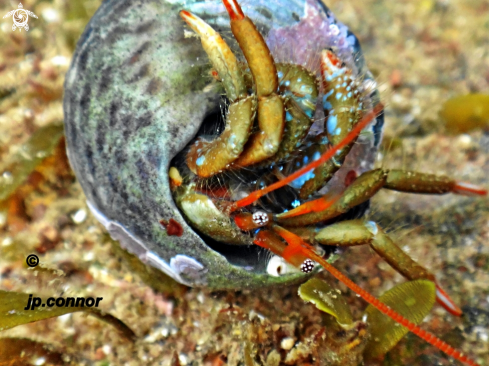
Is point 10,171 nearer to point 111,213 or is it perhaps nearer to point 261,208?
point 111,213

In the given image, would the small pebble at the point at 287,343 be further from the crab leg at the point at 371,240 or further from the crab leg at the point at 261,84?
the crab leg at the point at 261,84

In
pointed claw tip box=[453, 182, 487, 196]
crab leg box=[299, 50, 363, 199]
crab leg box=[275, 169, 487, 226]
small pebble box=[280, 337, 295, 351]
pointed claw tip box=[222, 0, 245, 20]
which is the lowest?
small pebble box=[280, 337, 295, 351]

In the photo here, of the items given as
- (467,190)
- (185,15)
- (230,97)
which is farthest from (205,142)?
(467,190)

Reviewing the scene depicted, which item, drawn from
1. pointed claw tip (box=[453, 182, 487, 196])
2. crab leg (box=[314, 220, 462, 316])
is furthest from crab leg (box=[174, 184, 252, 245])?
pointed claw tip (box=[453, 182, 487, 196])

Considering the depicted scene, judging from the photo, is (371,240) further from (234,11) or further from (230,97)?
(234,11)

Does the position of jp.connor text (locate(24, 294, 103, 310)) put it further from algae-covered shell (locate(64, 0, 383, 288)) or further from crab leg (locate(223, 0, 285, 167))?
crab leg (locate(223, 0, 285, 167))

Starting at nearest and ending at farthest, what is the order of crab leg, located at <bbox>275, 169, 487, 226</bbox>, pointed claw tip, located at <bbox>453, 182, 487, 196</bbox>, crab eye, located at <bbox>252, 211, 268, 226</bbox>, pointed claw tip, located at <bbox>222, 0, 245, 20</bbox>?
1. pointed claw tip, located at <bbox>222, 0, 245, 20</bbox>
2. crab eye, located at <bbox>252, 211, 268, 226</bbox>
3. crab leg, located at <bbox>275, 169, 487, 226</bbox>
4. pointed claw tip, located at <bbox>453, 182, 487, 196</bbox>
